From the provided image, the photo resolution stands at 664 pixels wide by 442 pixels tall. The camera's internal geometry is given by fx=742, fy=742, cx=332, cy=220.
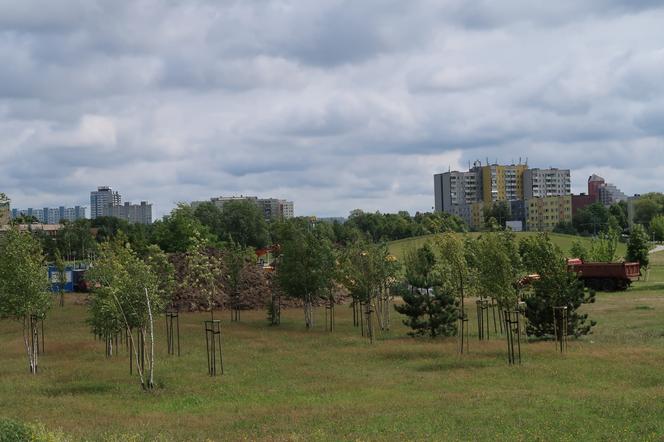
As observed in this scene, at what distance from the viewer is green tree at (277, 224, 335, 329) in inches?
1534

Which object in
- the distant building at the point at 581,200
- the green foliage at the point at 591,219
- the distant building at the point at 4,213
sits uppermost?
the distant building at the point at 581,200

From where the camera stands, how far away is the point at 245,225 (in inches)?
4414

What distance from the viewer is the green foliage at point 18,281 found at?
26.2 m

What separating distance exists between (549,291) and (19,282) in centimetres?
2015

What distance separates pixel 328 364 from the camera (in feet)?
82.6

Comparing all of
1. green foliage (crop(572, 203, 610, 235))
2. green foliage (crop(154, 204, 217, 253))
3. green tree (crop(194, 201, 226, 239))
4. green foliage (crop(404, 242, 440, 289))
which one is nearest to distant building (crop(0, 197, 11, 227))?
green foliage (crop(404, 242, 440, 289))

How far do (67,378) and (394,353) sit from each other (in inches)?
444

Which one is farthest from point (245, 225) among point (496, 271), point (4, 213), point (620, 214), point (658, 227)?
point (496, 271)

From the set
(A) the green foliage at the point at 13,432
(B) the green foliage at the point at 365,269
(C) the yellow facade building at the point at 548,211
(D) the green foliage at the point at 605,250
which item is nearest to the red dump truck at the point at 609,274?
(D) the green foliage at the point at 605,250

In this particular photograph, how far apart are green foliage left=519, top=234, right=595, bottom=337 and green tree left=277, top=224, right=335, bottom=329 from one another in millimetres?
11891

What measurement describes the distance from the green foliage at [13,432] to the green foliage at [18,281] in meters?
16.2

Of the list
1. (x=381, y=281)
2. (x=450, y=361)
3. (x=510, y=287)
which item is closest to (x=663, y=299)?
(x=381, y=281)

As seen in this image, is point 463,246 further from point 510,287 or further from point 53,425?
point 53,425

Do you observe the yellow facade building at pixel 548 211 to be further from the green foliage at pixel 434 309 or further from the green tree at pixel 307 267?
the green foliage at pixel 434 309
